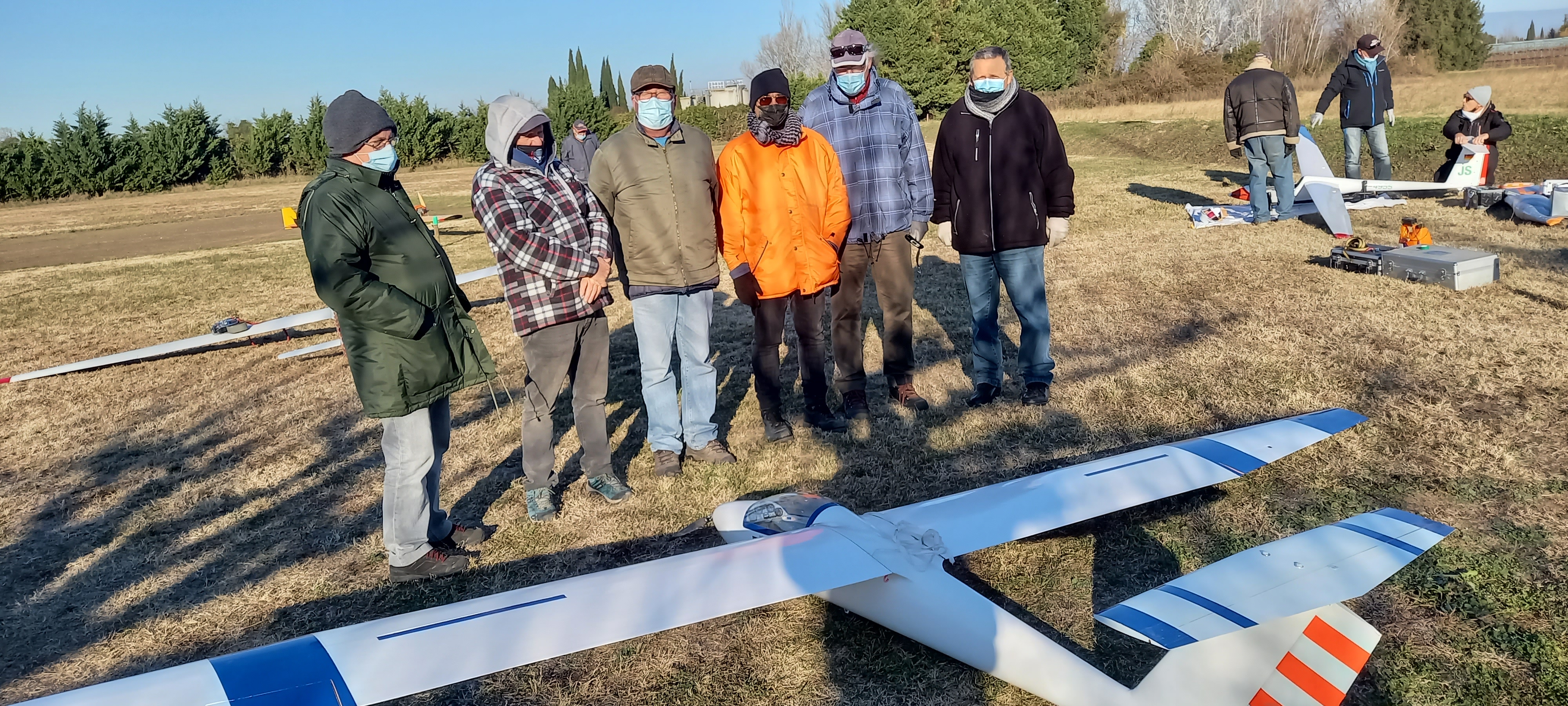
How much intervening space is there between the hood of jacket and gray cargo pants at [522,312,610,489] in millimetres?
822

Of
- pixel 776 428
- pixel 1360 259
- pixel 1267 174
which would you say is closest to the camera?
pixel 776 428

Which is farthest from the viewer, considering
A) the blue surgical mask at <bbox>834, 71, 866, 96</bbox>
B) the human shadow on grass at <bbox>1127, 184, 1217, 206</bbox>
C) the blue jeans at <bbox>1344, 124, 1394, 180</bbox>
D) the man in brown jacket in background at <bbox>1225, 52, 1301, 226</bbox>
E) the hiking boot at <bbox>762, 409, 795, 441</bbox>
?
the human shadow on grass at <bbox>1127, 184, 1217, 206</bbox>

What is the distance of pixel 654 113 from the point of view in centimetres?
425

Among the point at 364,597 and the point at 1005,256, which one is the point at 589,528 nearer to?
the point at 364,597

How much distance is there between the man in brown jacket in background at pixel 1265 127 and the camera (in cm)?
1041

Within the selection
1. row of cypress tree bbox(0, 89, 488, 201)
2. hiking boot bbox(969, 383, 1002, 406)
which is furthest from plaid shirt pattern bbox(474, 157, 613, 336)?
row of cypress tree bbox(0, 89, 488, 201)

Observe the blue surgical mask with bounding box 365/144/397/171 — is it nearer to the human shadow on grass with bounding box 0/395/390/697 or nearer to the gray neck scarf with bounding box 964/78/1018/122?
the human shadow on grass with bounding box 0/395/390/697

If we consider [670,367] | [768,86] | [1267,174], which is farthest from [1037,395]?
[1267,174]

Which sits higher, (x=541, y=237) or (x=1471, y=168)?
(x=541, y=237)

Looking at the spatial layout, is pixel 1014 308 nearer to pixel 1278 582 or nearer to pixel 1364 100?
pixel 1278 582

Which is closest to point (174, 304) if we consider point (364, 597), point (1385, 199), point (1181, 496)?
point (364, 597)

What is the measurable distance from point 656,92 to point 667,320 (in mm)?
1138

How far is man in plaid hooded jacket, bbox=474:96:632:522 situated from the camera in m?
3.89

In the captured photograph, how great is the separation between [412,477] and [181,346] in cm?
565
